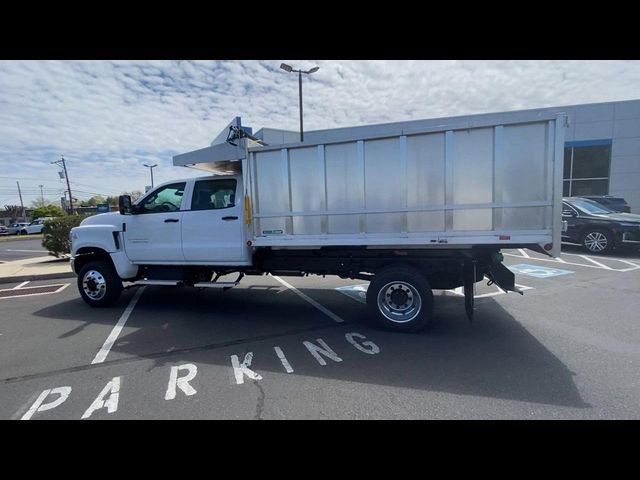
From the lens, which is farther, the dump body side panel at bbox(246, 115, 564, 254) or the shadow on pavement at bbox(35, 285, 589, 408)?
the dump body side panel at bbox(246, 115, 564, 254)

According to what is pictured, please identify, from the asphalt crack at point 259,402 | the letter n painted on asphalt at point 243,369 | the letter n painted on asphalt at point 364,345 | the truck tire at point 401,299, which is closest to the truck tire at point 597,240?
the truck tire at point 401,299

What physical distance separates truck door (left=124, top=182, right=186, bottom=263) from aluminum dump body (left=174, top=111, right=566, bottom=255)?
1.44 m

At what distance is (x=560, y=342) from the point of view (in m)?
4.17

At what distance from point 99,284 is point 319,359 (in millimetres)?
4633

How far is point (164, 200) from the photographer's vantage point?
593cm

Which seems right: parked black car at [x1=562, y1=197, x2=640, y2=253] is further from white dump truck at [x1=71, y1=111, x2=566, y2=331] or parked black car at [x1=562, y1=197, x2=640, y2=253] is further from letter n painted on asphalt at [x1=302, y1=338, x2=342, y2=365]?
letter n painted on asphalt at [x1=302, y1=338, x2=342, y2=365]

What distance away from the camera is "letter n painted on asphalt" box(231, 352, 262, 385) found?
137 inches

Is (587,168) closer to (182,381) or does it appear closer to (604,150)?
(604,150)

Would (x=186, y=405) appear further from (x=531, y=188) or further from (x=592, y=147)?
(x=592, y=147)

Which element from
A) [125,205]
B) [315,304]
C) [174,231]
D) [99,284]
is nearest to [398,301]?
[315,304]

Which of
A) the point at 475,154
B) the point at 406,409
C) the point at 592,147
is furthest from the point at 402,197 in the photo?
the point at 592,147

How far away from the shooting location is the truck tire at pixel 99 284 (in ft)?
20.0

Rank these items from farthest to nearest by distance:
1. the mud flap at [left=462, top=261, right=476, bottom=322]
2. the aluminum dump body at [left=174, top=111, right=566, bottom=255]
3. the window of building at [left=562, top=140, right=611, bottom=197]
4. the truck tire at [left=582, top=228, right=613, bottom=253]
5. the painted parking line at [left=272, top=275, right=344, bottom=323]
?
the window of building at [left=562, top=140, right=611, bottom=197] → the truck tire at [left=582, top=228, right=613, bottom=253] → the painted parking line at [left=272, top=275, right=344, bottom=323] → the mud flap at [left=462, top=261, right=476, bottom=322] → the aluminum dump body at [left=174, top=111, right=566, bottom=255]

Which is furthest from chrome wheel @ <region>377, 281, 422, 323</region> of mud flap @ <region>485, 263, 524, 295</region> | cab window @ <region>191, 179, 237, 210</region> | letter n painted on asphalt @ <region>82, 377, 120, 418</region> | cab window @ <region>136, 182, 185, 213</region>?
cab window @ <region>136, 182, 185, 213</region>
